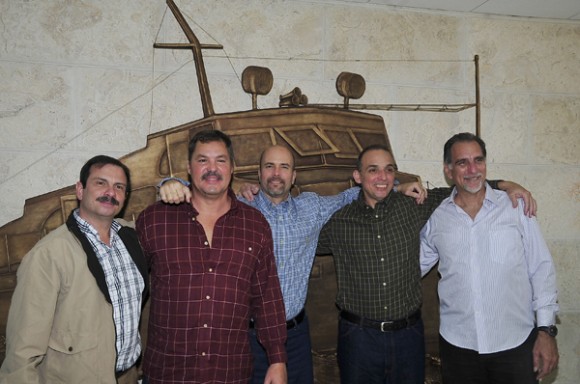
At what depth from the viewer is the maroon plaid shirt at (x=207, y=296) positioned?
1629 millimetres

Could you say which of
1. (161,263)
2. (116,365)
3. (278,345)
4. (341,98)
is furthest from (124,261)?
(341,98)

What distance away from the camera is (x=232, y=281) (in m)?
1.68

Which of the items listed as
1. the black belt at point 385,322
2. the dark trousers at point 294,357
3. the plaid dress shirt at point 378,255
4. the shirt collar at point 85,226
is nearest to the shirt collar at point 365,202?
the plaid dress shirt at point 378,255

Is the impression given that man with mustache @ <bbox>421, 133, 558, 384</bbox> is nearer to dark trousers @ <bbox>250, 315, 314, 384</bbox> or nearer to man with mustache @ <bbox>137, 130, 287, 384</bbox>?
dark trousers @ <bbox>250, 315, 314, 384</bbox>

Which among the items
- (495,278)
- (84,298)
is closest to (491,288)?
(495,278)

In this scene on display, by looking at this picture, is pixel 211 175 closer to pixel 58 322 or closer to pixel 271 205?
pixel 271 205

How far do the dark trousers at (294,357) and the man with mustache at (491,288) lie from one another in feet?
2.04

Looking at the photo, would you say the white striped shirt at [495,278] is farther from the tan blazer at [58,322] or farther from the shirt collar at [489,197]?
the tan blazer at [58,322]

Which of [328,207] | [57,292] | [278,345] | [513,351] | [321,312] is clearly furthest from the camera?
[321,312]

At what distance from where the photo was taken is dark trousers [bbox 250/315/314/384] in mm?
1902

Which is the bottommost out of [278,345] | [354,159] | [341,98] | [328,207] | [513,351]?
[513,351]

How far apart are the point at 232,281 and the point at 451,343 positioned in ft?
3.41

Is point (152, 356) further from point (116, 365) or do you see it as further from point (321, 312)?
point (321, 312)

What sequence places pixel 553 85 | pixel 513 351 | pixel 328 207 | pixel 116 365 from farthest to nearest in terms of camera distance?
1. pixel 553 85
2. pixel 328 207
3. pixel 513 351
4. pixel 116 365
